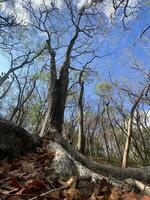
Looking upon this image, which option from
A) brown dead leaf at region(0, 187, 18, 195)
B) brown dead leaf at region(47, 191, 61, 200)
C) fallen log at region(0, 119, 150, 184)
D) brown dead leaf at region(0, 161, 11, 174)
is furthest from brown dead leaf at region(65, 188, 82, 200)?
fallen log at region(0, 119, 150, 184)

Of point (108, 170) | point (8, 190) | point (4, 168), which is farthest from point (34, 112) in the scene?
point (8, 190)

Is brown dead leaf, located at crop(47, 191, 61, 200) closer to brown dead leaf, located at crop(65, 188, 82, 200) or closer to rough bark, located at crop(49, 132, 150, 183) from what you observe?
brown dead leaf, located at crop(65, 188, 82, 200)

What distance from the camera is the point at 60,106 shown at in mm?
9367

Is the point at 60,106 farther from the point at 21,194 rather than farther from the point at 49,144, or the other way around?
the point at 21,194

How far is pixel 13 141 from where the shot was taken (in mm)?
5988

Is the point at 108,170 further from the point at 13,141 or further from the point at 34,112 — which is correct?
the point at 34,112

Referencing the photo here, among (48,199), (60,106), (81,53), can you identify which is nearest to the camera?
(48,199)

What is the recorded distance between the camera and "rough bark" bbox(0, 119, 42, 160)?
567 cm

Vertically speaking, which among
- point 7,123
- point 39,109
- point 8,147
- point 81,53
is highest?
point 39,109

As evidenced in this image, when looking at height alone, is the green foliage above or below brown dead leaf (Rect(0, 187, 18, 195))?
above

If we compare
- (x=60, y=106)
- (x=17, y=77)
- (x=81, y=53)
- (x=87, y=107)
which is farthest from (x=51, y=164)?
(x=87, y=107)

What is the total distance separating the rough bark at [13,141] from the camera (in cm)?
567

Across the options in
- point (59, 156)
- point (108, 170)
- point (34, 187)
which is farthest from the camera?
point (108, 170)

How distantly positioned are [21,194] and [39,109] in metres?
28.7
